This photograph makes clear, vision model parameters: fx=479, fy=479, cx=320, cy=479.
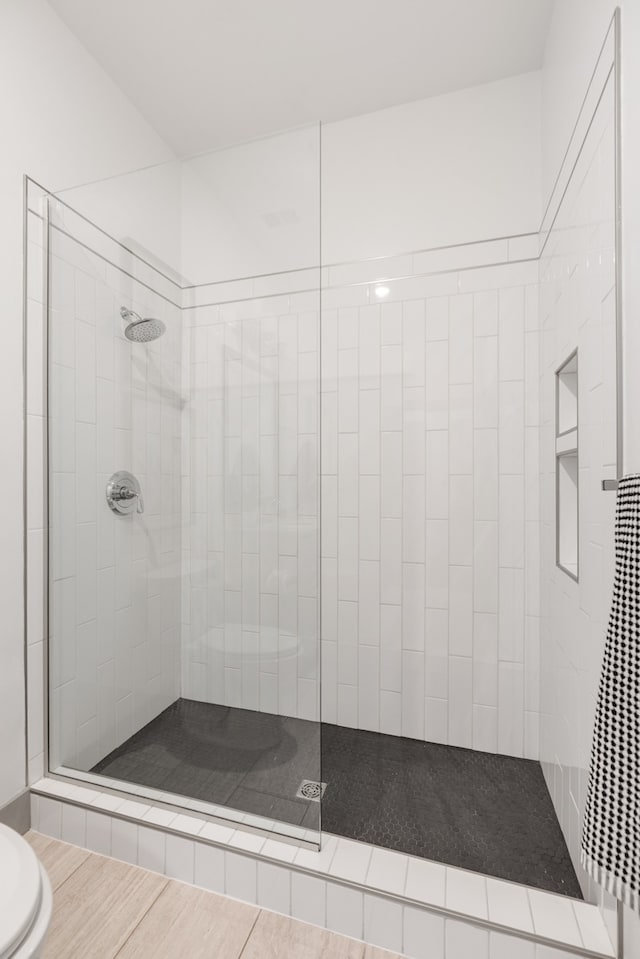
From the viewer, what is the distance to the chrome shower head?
1339 millimetres

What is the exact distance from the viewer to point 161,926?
112 cm

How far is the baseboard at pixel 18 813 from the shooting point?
1.34 metres

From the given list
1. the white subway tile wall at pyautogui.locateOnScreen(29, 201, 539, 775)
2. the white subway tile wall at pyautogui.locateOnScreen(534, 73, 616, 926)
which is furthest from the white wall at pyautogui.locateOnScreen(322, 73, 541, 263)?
the white subway tile wall at pyautogui.locateOnScreen(534, 73, 616, 926)

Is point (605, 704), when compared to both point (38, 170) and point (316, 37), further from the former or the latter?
point (316, 37)

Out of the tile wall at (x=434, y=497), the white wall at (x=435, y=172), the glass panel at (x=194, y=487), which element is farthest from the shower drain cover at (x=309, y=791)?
the white wall at (x=435, y=172)

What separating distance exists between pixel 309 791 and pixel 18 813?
0.87 meters

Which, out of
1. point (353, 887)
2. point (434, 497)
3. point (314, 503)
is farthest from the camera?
point (434, 497)

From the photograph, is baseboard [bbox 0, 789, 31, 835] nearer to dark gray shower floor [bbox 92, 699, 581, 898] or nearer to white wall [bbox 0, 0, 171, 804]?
white wall [bbox 0, 0, 171, 804]

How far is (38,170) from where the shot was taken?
1428mm

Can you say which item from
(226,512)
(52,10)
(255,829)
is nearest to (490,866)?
(255,829)

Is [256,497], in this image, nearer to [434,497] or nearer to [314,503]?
[314,503]

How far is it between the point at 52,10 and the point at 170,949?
2564mm

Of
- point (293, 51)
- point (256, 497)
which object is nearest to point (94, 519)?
point (256, 497)

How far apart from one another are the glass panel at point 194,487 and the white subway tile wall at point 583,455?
2.08ft
